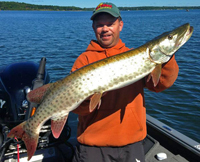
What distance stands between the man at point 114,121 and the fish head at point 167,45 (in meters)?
0.10

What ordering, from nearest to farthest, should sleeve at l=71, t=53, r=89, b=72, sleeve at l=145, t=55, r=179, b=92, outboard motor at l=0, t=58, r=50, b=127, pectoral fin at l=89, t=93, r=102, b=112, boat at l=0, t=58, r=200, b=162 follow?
pectoral fin at l=89, t=93, r=102, b=112 < sleeve at l=145, t=55, r=179, b=92 < sleeve at l=71, t=53, r=89, b=72 < boat at l=0, t=58, r=200, b=162 < outboard motor at l=0, t=58, r=50, b=127

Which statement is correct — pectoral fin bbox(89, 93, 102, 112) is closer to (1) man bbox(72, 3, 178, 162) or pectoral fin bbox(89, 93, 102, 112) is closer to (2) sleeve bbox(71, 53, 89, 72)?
(1) man bbox(72, 3, 178, 162)

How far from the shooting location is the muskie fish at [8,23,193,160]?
7.87 feet

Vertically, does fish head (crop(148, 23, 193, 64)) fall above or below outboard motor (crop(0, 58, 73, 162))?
above

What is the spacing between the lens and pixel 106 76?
2.40m

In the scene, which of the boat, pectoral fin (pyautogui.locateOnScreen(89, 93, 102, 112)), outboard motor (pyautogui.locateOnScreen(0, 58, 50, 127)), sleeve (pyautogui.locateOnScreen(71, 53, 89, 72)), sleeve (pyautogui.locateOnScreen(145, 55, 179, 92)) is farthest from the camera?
outboard motor (pyautogui.locateOnScreen(0, 58, 50, 127))

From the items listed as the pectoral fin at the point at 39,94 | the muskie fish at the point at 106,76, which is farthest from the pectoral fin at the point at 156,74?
the pectoral fin at the point at 39,94

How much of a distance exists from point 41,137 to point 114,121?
1706 millimetres

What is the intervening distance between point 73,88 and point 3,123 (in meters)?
2.14

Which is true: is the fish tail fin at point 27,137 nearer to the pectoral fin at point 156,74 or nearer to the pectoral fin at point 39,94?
the pectoral fin at point 39,94

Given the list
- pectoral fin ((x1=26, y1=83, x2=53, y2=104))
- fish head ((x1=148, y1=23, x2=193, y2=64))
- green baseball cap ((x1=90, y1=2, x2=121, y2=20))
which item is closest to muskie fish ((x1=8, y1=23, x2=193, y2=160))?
fish head ((x1=148, y1=23, x2=193, y2=64))

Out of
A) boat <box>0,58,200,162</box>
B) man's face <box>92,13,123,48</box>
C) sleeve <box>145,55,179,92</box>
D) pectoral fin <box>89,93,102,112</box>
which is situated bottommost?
boat <box>0,58,200,162</box>

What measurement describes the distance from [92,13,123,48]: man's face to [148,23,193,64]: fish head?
0.53 meters

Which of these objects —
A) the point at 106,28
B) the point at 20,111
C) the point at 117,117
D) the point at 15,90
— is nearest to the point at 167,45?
the point at 106,28
